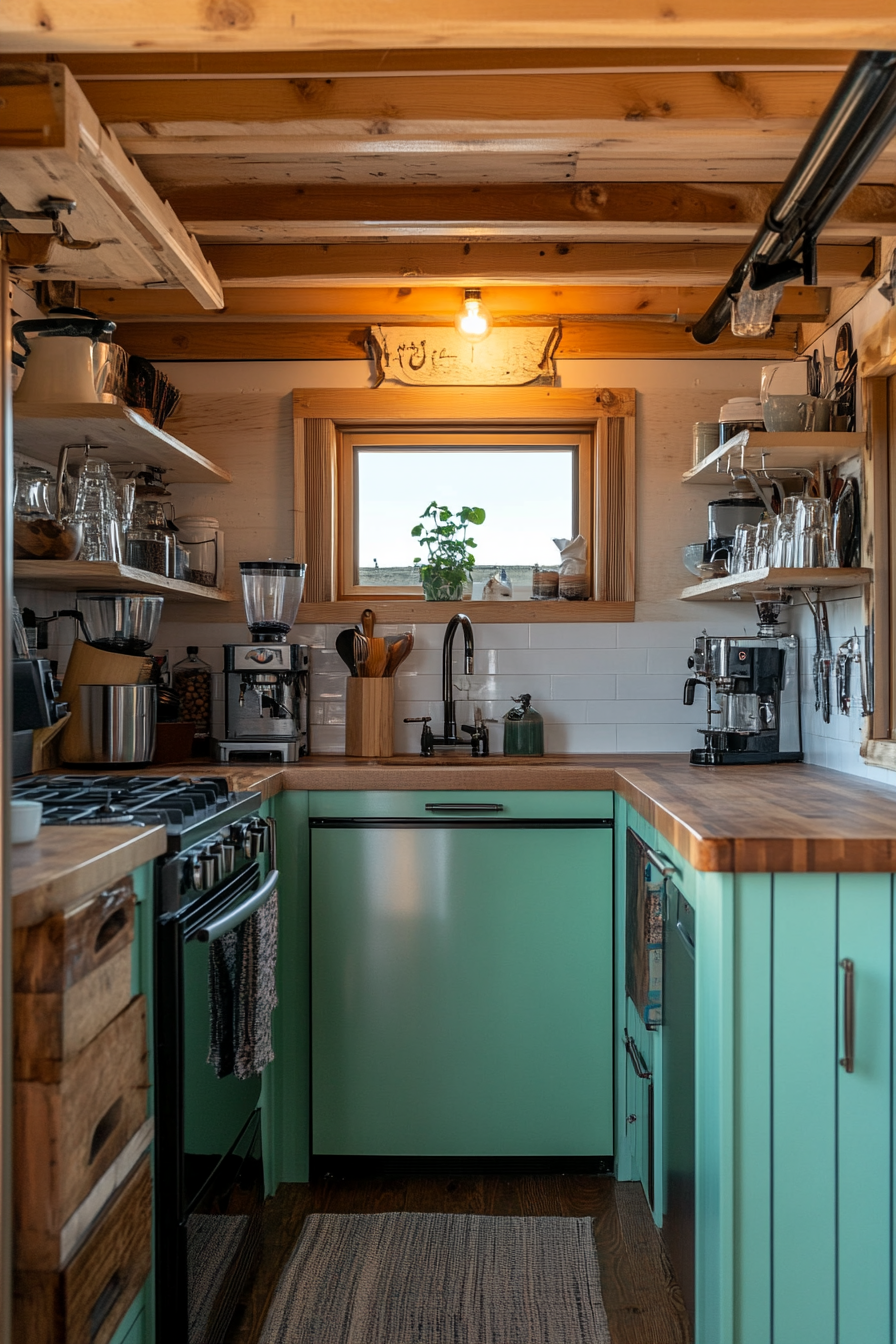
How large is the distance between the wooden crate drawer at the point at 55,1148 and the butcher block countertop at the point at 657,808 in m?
0.22

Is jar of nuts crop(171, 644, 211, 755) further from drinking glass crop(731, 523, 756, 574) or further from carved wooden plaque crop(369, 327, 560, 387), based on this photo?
drinking glass crop(731, 523, 756, 574)

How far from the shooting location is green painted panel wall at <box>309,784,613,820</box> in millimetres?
2672

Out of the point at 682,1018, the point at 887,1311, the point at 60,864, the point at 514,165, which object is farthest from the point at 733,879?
the point at 514,165

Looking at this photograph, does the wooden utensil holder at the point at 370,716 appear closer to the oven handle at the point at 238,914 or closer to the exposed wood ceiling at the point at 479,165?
the oven handle at the point at 238,914

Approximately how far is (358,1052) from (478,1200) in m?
0.46

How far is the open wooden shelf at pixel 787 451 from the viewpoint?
101 inches

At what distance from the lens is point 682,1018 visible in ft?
6.11

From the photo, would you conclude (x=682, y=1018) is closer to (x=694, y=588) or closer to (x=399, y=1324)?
(x=399, y=1324)

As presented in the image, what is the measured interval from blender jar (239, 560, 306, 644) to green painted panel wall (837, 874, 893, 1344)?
1857 millimetres

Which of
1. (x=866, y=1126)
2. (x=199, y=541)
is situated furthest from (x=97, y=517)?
(x=866, y=1126)

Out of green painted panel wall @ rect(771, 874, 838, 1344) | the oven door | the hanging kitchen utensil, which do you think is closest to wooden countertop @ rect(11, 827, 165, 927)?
the oven door

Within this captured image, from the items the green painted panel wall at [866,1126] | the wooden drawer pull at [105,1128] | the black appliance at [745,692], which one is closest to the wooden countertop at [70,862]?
the wooden drawer pull at [105,1128]

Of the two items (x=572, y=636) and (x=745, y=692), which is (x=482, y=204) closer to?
(x=572, y=636)

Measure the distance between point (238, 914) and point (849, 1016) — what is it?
1.07m
